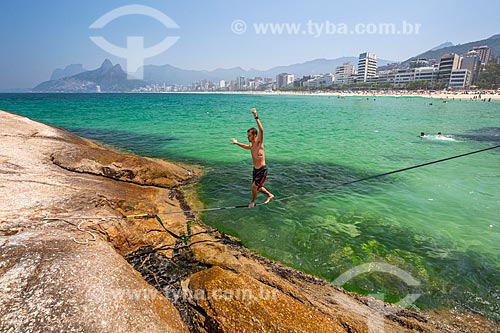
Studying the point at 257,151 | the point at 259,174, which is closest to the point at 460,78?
the point at 259,174

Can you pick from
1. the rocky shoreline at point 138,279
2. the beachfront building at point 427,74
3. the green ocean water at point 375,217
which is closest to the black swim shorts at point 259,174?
the green ocean water at point 375,217

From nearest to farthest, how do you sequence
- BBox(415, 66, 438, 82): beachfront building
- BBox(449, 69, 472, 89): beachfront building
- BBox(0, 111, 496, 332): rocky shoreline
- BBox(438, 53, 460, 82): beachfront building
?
BBox(0, 111, 496, 332): rocky shoreline → BBox(449, 69, 472, 89): beachfront building → BBox(438, 53, 460, 82): beachfront building → BBox(415, 66, 438, 82): beachfront building

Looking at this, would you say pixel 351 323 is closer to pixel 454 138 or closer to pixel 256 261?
pixel 256 261

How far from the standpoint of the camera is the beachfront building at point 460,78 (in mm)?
133625

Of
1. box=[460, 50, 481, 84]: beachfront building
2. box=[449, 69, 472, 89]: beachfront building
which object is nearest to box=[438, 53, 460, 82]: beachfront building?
box=[449, 69, 472, 89]: beachfront building

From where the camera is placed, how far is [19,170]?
7.81 meters

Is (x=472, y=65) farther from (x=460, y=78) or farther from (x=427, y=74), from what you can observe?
(x=460, y=78)

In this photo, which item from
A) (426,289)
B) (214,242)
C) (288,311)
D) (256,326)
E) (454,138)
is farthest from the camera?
(454,138)

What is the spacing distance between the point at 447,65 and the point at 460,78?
40.7ft

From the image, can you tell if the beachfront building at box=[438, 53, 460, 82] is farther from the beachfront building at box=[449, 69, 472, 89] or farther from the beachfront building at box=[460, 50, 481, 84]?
the beachfront building at box=[460, 50, 481, 84]

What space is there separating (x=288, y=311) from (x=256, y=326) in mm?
586

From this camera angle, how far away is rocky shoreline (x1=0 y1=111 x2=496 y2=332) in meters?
3.60

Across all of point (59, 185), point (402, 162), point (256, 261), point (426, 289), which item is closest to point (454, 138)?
point (402, 162)

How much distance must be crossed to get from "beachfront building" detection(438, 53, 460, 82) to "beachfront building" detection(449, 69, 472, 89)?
115 inches
